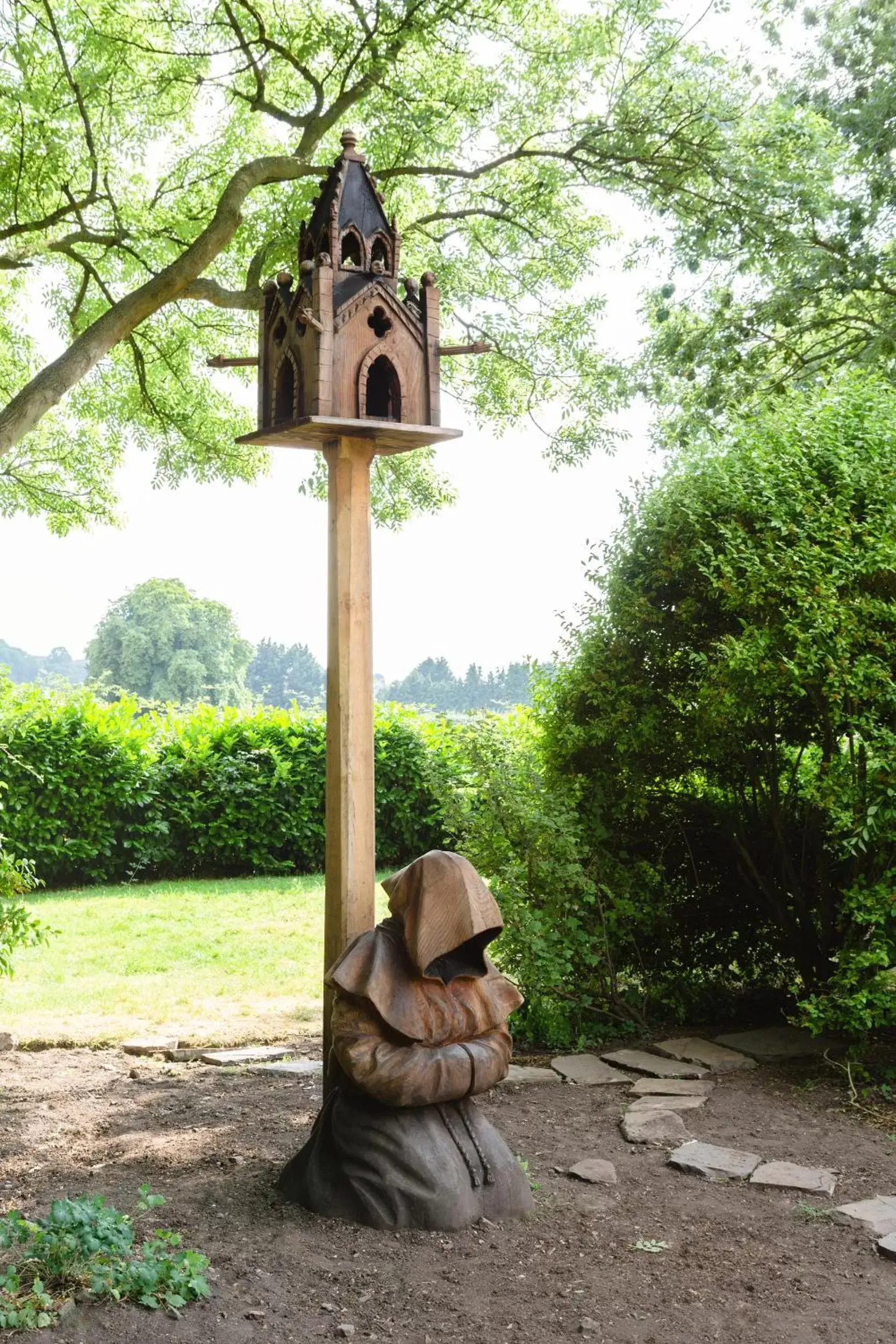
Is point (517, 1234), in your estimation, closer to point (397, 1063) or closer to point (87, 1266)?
point (397, 1063)

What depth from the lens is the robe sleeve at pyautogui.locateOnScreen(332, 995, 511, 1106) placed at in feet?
13.8

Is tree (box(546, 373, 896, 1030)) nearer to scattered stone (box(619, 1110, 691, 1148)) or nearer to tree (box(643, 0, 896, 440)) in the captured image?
scattered stone (box(619, 1110, 691, 1148))

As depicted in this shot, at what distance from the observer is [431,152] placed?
361 inches

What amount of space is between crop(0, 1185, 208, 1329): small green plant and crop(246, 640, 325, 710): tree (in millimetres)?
40304

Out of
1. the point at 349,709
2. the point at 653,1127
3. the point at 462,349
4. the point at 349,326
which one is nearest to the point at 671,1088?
the point at 653,1127

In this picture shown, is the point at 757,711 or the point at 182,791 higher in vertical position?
the point at 757,711

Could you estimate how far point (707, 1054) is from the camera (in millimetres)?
6652

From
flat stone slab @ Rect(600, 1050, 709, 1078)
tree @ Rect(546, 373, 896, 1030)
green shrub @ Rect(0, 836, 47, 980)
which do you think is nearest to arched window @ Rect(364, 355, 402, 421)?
tree @ Rect(546, 373, 896, 1030)

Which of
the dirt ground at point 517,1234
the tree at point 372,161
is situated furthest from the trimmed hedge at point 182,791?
the dirt ground at point 517,1234

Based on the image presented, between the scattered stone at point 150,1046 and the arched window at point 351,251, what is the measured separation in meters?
4.53

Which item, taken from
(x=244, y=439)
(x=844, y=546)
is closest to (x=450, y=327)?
(x=844, y=546)

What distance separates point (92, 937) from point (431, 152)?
277 inches

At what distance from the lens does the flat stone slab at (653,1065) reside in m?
6.34

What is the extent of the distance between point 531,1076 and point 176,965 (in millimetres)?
4191
